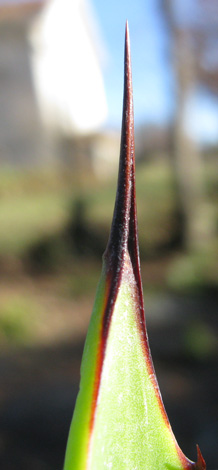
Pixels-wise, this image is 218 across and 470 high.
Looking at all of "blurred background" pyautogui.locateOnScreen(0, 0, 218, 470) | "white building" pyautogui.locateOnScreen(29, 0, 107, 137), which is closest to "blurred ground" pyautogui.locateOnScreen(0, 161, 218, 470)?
"blurred background" pyautogui.locateOnScreen(0, 0, 218, 470)

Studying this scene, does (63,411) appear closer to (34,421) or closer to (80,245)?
(34,421)

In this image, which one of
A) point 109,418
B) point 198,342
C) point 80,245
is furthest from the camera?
point 80,245

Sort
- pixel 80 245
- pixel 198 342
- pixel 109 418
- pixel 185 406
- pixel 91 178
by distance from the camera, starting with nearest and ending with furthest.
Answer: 1. pixel 109 418
2. pixel 185 406
3. pixel 198 342
4. pixel 80 245
5. pixel 91 178

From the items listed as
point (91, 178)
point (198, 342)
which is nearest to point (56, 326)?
point (198, 342)

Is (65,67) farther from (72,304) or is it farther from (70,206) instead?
(72,304)

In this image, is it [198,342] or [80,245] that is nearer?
[198,342]

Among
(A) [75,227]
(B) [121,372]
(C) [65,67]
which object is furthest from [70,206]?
(B) [121,372]

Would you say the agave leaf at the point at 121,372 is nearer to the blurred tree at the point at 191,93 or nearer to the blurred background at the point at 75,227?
the blurred background at the point at 75,227
